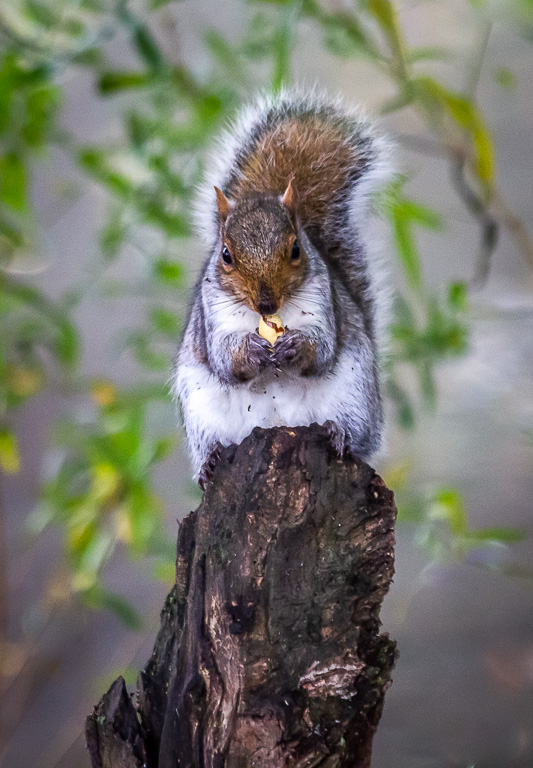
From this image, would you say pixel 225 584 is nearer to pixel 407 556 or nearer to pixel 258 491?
pixel 258 491

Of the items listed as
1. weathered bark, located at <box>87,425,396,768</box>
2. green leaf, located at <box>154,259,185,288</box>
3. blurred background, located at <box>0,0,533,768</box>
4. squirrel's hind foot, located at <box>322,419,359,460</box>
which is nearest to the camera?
weathered bark, located at <box>87,425,396,768</box>

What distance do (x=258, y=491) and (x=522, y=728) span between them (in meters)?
Result: 1.27

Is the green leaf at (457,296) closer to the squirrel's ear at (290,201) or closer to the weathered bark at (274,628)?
the squirrel's ear at (290,201)

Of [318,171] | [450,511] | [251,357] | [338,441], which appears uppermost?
[318,171]

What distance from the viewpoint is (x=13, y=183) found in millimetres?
1541

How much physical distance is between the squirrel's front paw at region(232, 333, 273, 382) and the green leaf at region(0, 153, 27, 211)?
80cm

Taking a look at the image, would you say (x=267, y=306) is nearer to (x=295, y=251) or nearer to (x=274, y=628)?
(x=295, y=251)

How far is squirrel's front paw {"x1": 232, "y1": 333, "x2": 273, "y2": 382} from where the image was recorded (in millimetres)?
974

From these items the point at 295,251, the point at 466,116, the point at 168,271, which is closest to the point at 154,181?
the point at 168,271

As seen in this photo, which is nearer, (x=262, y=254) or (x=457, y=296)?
(x=262, y=254)

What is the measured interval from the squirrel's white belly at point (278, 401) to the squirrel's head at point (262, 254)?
14 centimetres

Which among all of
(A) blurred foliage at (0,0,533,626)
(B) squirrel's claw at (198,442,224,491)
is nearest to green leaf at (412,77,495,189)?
(A) blurred foliage at (0,0,533,626)

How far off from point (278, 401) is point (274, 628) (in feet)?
1.23

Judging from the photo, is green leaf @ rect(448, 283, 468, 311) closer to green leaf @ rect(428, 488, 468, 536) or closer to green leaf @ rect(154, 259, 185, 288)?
green leaf @ rect(428, 488, 468, 536)
